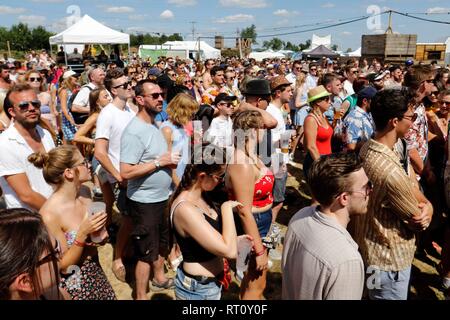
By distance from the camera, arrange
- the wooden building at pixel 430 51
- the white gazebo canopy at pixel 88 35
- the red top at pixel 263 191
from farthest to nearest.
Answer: the wooden building at pixel 430 51 → the white gazebo canopy at pixel 88 35 → the red top at pixel 263 191

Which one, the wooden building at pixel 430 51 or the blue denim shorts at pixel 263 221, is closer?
the blue denim shorts at pixel 263 221

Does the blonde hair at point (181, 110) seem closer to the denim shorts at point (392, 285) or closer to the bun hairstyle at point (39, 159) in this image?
the bun hairstyle at point (39, 159)

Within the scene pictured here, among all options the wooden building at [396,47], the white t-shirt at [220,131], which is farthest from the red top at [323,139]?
the wooden building at [396,47]

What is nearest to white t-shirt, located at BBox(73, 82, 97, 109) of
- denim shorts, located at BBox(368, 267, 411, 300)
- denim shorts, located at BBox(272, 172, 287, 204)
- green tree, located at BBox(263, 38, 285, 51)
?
denim shorts, located at BBox(272, 172, 287, 204)

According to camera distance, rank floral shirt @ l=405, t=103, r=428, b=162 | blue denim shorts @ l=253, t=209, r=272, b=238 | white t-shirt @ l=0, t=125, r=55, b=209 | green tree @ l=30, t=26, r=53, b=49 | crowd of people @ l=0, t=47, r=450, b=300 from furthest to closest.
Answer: green tree @ l=30, t=26, r=53, b=49 < floral shirt @ l=405, t=103, r=428, b=162 < blue denim shorts @ l=253, t=209, r=272, b=238 < white t-shirt @ l=0, t=125, r=55, b=209 < crowd of people @ l=0, t=47, r=450, b=300

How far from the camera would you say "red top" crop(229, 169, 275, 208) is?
9.56 ft

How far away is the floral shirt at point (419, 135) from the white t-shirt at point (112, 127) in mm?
3164

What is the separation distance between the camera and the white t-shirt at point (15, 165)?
2.59m

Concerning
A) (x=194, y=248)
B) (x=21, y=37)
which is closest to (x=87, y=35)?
(x=194, y=248)

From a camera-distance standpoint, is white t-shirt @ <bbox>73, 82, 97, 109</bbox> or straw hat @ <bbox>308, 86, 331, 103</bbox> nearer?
straw hat @ <bbox>308, 86, 331, 103</bbox>

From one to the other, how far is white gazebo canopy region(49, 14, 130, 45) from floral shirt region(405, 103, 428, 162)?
15.8 m

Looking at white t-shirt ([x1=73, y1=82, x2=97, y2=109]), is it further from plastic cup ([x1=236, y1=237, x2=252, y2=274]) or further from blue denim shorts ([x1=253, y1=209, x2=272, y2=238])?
plastic cup ([x1=236, y1=237, x2=252, y2=274])

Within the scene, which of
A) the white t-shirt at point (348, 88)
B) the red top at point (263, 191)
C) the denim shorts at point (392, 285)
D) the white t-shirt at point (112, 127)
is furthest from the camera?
the white t-shirt at point (348, 88)
